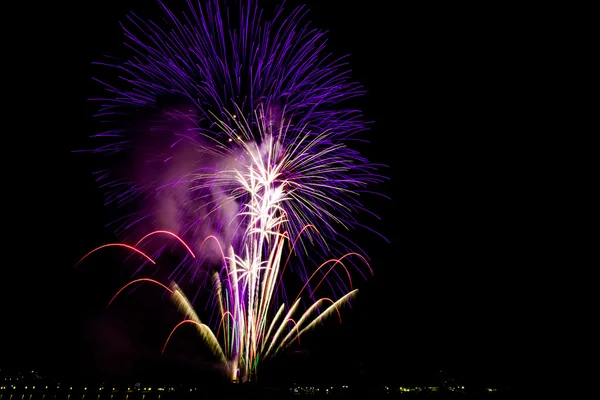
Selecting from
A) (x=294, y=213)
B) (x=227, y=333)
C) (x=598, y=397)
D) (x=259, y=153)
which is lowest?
(x=598, y=397)

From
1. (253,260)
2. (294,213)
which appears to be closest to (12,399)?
(253,260)

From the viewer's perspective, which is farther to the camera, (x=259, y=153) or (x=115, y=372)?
(x=115, y=372)

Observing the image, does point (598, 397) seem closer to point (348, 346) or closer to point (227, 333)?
point (227, 333)

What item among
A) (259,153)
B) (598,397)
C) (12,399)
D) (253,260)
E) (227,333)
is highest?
(259,153)

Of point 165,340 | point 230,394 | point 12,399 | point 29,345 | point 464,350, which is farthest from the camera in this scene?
point 464,350

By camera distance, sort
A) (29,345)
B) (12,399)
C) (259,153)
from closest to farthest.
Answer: (12,399) → (259,153) → (29,345)

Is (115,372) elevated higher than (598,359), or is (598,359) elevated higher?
(115,372)

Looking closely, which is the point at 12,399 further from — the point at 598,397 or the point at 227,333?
the point at 598,397

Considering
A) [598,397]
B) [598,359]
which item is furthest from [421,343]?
[598,397]

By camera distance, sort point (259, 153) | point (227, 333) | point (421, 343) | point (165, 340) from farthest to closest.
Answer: point (421, 343)
point (165, 340)
point (227, 333)
point (259, 153)
